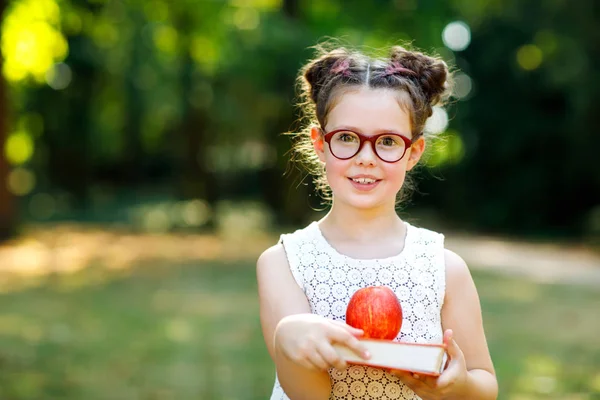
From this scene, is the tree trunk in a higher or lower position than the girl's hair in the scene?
lower

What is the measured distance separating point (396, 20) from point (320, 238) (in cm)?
1298

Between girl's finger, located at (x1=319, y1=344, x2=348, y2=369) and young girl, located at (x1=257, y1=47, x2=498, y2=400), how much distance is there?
0.23 meters

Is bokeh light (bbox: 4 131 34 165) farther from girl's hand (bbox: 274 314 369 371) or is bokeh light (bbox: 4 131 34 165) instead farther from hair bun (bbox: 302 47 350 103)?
girl's hand (bbox: 274 314 369 371)

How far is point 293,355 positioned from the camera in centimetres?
190

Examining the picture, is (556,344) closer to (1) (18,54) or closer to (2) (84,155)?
(1) (18,54)


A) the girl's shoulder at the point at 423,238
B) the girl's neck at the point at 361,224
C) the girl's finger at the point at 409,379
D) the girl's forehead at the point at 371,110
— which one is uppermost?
the girl's forehead at the point at 371,110

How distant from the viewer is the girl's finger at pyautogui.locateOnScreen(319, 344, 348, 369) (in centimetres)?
184

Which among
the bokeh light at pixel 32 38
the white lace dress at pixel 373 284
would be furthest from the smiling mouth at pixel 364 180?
the bokeh light at pixel 32 38

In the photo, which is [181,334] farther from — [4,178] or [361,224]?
[4,178]

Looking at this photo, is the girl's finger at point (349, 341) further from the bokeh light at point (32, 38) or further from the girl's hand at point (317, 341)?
the bokeh light at point (32, 38)

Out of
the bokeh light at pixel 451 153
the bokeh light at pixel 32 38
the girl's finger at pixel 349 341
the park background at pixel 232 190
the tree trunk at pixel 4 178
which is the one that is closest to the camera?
the girl's finger at pixel 349 341

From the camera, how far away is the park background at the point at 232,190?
24.7 feet

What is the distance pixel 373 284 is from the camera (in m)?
2.20

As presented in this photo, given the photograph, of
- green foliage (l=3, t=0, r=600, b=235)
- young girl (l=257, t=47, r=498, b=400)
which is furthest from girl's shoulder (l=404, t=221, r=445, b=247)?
green foliage (l=3, t=0, r=600, b=235)
